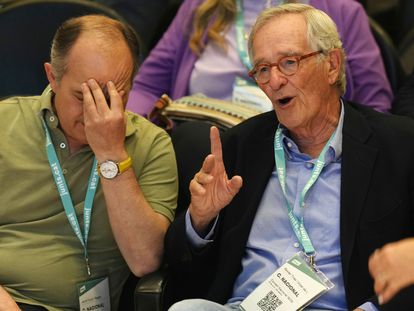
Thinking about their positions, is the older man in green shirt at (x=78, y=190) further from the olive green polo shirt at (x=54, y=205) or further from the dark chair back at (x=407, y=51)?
the dark chair back at (x=407, y=51)

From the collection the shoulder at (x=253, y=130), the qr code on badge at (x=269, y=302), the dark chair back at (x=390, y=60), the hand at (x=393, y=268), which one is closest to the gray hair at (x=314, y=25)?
the shoulder at (x=253, y=130)

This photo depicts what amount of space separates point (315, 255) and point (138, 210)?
56 centimetres

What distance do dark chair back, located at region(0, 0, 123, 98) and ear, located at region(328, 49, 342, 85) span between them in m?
1.35

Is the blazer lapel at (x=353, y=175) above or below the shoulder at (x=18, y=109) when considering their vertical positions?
below

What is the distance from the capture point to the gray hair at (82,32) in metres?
2.30

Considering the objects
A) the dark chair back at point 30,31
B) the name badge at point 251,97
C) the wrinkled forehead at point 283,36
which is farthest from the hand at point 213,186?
the dark chair back at point 30,31

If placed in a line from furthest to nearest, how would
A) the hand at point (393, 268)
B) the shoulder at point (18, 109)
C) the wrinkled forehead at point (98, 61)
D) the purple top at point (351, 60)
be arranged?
the purple top at point (351, 60) < the shoulder at point (18, 109) < the wrinkled forehead at point (98, 61) < the hand at point (393, 268)

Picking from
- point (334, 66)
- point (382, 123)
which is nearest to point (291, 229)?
point (382, 123)

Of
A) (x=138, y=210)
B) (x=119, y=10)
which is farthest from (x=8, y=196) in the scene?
(x=119, y=10)

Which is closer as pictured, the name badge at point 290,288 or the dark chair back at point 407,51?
the name badge at point 290,288

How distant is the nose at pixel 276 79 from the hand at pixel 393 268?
2.49 ft

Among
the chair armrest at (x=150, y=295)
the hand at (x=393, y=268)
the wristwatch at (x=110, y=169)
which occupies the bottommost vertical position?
the chair armrest at (x=150, y=295)

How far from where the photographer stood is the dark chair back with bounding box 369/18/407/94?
3414 millimetres

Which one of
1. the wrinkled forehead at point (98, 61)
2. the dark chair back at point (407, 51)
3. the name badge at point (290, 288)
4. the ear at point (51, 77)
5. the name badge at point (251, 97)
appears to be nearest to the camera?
the name badge at point (290, 288)
